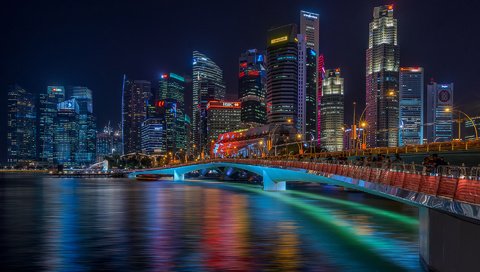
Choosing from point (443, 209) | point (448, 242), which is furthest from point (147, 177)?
point (448, 242)

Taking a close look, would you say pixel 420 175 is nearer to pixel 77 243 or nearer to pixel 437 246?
pixel 437 246

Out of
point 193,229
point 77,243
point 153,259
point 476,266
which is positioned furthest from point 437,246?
point 193,229

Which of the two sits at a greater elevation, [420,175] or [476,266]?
[420,175]

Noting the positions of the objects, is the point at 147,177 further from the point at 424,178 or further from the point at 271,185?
the point at 424,178

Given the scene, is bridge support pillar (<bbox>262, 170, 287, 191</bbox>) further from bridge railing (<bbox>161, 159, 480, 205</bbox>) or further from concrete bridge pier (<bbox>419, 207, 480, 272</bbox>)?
concrete bridge pier (<bbox>419, 207, 480, 272</bbox>)

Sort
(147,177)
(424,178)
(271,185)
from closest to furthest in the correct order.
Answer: (424,178), (271,185), (147,177)

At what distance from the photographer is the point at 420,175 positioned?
23.1m

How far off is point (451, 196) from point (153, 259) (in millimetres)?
13287

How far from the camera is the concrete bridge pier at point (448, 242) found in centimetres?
1545

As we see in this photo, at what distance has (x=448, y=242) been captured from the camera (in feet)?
57.7

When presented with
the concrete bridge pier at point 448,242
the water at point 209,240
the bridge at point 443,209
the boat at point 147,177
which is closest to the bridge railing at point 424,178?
the bridge at point 443,209

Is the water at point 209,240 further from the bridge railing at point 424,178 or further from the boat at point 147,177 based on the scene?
the boat at point 147,177

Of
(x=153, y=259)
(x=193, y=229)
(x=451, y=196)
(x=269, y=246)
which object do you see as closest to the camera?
(x=451, y=196)

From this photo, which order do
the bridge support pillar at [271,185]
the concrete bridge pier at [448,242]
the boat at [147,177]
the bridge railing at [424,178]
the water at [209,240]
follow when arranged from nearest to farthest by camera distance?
the concrete bridge pier at [448,242] < the bridge railing at [424,178] < the water at [209,240] < the bridge support pillar at [271,185] < the boat at [147,177]
